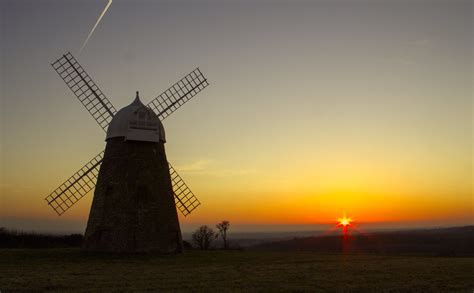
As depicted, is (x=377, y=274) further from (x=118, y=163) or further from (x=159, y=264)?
(x=118, y=163)

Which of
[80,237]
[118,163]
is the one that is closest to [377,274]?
[118,163]

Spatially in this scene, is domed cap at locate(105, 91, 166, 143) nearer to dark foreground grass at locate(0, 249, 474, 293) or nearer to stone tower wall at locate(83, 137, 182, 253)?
stone tower wall at locate(83, 137, 182, 253)

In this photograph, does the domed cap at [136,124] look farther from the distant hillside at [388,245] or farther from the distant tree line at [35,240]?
the distant hillside at [388,245]

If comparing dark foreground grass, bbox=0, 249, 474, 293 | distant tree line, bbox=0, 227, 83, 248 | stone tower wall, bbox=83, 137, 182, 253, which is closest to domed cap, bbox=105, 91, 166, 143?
stone tower wall, bbox=83, 137, 182, 253

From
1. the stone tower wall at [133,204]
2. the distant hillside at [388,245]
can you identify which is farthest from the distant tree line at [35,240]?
the distant hillside at [388,245]

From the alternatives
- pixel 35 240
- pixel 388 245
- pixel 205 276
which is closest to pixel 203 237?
pixel 35 240

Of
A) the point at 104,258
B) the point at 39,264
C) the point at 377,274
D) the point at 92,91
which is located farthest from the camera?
the point at 92,91

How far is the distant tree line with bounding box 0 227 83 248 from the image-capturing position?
37312mm

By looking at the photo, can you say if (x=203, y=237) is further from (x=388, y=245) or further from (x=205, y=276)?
(x=388, y=245)

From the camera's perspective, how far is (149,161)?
2930 cm

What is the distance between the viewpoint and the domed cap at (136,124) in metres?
29.1

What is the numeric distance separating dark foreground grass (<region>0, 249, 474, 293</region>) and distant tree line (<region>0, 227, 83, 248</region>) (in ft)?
40.2

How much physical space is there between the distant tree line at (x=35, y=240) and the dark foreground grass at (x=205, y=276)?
12.3 m

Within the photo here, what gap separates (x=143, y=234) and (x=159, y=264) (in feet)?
15.4
